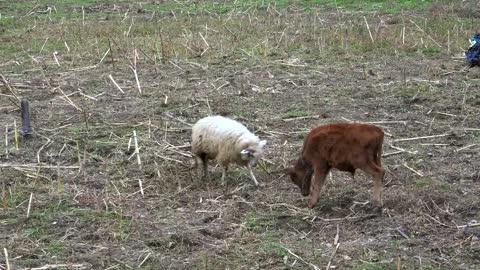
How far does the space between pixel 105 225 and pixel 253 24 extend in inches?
361

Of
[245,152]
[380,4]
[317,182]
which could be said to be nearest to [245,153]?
[245,152]

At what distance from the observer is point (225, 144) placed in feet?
24.8

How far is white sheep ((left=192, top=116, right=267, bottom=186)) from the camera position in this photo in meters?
7.46

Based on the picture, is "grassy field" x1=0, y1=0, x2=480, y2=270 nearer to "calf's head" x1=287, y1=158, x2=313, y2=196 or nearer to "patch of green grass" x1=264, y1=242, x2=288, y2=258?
"patch of green grass" x1=264, y1=242, x2=288, y2=258

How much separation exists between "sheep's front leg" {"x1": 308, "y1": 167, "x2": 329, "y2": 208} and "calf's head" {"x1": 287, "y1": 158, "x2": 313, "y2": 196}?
99 mm

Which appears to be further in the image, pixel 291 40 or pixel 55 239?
pixel 291 40

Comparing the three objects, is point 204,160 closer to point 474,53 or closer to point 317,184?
point 317,184

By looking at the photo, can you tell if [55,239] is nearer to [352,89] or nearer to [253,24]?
[352,89]

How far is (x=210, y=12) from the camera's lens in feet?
56.5

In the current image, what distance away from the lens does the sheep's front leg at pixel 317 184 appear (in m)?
6.89

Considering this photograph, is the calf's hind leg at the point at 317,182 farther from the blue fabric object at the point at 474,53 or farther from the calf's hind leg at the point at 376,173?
the blue fabric object at the point at 474,53

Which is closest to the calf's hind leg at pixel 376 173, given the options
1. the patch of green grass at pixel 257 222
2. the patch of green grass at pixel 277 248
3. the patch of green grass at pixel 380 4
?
the patch of green grass at pixel 257 222

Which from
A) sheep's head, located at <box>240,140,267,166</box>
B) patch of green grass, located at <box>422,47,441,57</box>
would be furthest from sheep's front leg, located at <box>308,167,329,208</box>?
patch of green grass, located at <box>422,47,441,57</box>

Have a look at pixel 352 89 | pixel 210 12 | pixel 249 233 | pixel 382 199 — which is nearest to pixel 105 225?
pixel 249 233
